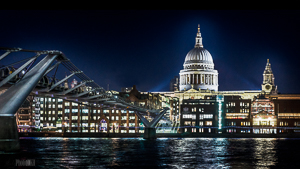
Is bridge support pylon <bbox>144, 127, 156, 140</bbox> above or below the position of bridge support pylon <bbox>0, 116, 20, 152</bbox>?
below

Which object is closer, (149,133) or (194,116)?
(149,133)

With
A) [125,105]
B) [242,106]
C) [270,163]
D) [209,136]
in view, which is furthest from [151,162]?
[242,106]

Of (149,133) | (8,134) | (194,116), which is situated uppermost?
(194,116)

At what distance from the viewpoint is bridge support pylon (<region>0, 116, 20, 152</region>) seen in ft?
148

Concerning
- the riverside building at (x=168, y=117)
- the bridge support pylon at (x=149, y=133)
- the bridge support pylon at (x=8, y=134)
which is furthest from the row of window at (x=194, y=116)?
the bridge support pylon at (x=8, y=134)

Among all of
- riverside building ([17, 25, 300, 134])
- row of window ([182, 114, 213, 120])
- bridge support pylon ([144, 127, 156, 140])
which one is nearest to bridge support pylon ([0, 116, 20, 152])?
bridge support pylon ([144, 127, 156, 140])

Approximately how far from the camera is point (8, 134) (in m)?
45.8

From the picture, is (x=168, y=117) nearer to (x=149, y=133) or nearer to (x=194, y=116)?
(x=194, y=116)

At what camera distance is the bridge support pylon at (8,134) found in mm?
45156

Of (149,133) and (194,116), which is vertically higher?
(194,116)

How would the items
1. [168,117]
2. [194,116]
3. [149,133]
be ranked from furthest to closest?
[168,117] < [194,116] < [149,133]

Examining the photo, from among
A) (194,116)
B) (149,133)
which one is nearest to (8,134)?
(149,133)

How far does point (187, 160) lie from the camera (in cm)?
5506

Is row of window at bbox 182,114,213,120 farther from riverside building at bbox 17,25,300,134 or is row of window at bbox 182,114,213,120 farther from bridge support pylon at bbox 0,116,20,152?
bridge support pylon at bbox 0,116,20,152
